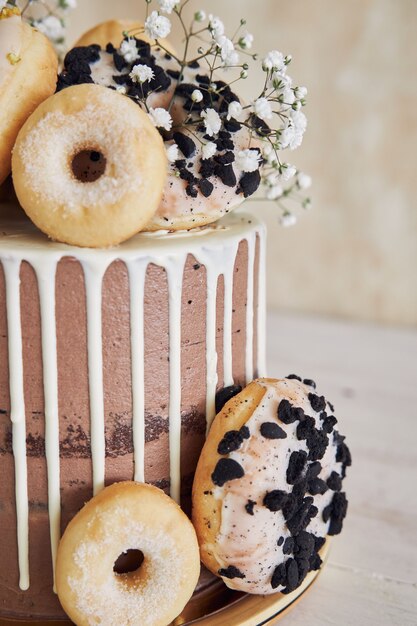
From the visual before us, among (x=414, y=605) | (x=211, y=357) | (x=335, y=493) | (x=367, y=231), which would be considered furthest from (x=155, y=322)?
(x=367, y=231)

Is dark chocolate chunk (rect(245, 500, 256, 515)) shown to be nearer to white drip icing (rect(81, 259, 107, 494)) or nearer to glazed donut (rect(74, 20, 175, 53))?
white drip icing (rect(81, 259, 107, 494))

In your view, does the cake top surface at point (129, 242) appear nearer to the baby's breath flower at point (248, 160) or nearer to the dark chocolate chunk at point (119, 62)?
the baby's breath flower at point (248, 160)

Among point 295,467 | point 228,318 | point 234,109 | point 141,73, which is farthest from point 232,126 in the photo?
point 295,467

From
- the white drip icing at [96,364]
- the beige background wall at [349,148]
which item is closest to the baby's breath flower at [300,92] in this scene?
the white drip icing at [96,364]

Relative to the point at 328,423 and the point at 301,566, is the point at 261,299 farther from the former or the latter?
the point at 301,566

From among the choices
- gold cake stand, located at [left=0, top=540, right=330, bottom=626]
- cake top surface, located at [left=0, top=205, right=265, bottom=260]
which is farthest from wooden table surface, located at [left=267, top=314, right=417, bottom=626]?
cake top surface, located at [left=0, top=205, right=265, bottom=260]

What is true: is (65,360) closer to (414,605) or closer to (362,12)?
(414,605)
